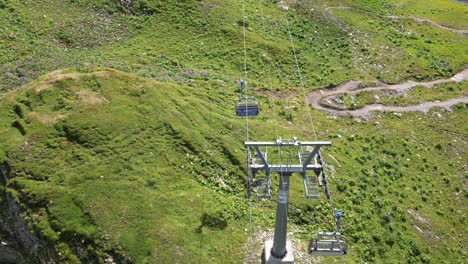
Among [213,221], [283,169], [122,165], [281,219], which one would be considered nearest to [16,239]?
[122,165]

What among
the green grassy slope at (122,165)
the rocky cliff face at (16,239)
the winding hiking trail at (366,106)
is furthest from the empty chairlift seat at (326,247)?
the winding hiking trail at (366,106)

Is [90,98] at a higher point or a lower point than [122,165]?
higher

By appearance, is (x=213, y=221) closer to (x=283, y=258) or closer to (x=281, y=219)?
(x=283, y=258)

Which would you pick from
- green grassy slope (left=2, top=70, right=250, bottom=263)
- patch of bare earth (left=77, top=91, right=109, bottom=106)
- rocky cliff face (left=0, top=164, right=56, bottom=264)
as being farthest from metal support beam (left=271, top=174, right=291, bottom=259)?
patch of bare earth (left=77, top=91, right=109, bottom=106)

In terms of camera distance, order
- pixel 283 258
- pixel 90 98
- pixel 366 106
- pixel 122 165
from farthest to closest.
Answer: pixel 366 106 < pixel 90 98 < pixel 122 165 < pixel 283 258

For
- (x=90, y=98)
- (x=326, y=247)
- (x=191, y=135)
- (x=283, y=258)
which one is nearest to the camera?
(x=326, y=247)
